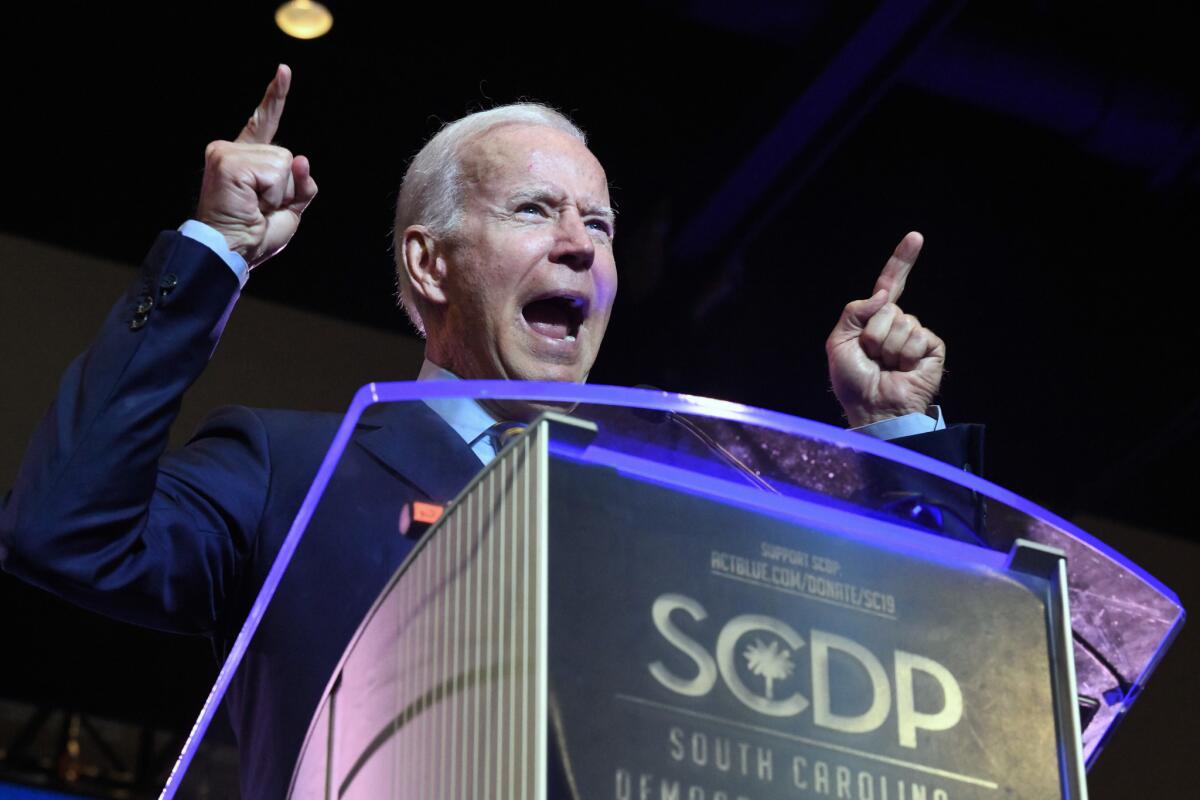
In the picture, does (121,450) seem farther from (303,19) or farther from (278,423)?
(303,19)

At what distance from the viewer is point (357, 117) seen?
147 inches

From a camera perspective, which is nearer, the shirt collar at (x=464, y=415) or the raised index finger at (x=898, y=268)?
the shirt collar at (x=464, y=415)

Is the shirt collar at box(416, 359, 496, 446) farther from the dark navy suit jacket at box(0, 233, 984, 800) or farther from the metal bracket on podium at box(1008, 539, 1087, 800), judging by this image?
the metal bracket on podium at box(1008, 539, 1087, 800)

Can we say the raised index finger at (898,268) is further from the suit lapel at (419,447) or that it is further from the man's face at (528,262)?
the suit lapel at (419,447)

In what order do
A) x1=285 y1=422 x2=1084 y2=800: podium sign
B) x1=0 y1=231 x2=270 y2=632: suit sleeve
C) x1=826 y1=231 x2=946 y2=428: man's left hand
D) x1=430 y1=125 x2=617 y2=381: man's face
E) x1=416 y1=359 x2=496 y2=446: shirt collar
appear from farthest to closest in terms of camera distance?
1. x1=430 y1=125 x2=617 y2=381: man's face
2. x1=826 y1=231 x2=946 y2=428: man's left hand
3. x1=0 y1=231 x2=270 y2=632: suit sleeve
4. x1=416 y1=359 x2=496 y2=446: shirt collar
5. x1=285 y1=422 x2=1084 y2=800: podium sign

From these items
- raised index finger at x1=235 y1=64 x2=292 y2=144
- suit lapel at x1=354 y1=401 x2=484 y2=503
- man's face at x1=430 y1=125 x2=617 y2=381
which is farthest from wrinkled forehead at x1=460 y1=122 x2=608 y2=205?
suit lapel at x1=354 y1=401 x2=484 y2=503

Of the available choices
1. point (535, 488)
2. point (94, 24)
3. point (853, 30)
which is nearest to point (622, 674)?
point (535, 488)

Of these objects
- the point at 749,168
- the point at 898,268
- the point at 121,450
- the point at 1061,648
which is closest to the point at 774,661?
the point at 1061,648

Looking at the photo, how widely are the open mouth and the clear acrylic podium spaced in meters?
0.83

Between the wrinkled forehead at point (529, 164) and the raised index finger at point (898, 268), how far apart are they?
36 centimetres

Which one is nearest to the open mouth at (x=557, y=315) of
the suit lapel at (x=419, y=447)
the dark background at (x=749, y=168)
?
the suit lapel at (x=419, y=447)

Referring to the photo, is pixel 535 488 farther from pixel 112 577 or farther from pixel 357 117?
pixel 357 117

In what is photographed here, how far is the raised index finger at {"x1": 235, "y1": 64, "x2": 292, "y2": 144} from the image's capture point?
47.9 inches

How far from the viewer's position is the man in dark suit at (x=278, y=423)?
871 mm
